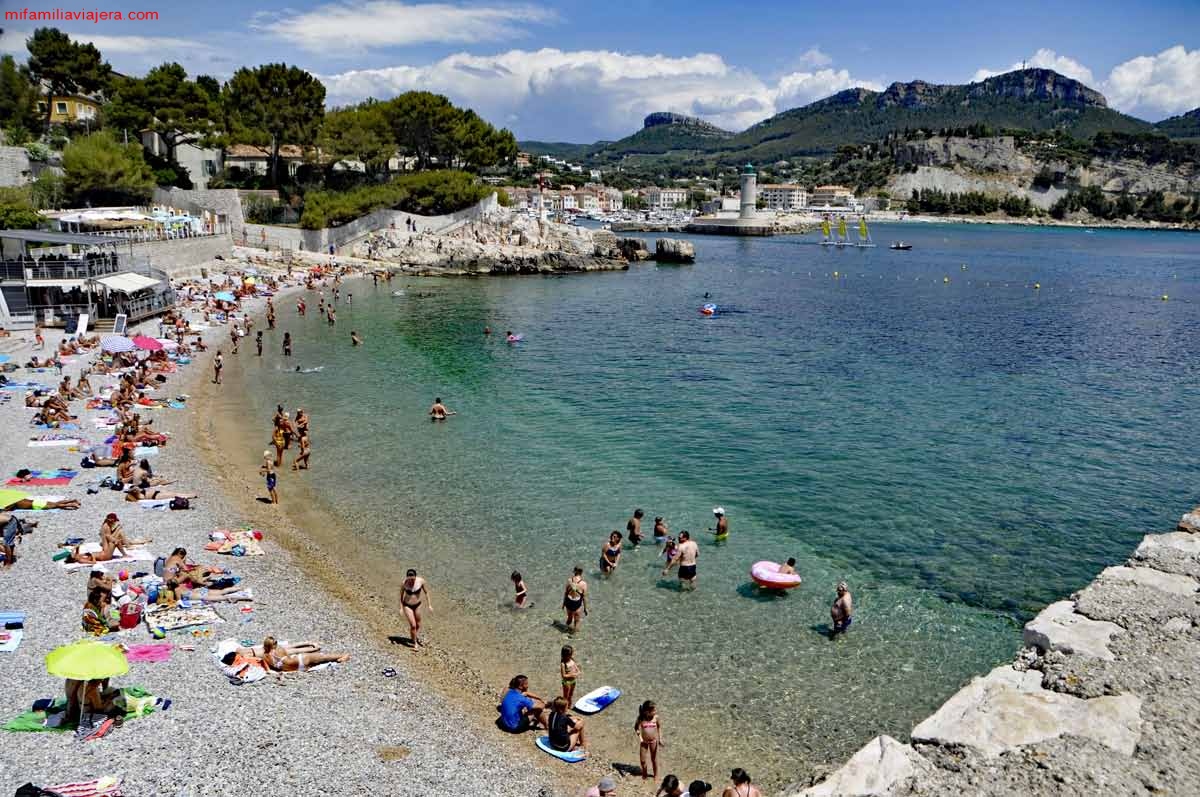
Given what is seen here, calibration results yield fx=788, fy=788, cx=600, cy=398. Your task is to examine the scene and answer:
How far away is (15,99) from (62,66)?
4499 millimetres

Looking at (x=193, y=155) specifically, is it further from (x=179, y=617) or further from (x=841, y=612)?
(x=841, y=612)

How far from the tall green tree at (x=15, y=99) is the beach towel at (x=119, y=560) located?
211ft

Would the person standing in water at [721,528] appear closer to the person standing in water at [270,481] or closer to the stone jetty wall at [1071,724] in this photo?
the stone jetty wall at [1071,724]

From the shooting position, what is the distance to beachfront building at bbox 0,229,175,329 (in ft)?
110

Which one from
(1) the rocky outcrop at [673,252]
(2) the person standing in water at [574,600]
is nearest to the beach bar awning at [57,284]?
(2) the person standing in water at [574,600]

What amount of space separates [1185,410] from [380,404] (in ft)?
95.2

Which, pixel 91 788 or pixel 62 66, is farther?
pixel 62 66

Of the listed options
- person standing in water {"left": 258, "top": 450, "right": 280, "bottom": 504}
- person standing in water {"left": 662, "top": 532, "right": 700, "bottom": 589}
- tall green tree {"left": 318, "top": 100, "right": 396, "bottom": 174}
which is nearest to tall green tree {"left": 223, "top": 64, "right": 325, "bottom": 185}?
tall green tree {"left": 318, "top": 100, "right": 396, "bottom": 174}

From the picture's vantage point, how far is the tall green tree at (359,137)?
71.9m

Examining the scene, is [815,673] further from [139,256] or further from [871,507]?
[139,256]

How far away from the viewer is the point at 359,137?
7269cm

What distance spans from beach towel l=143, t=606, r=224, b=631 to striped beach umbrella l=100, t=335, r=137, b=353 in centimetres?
1847

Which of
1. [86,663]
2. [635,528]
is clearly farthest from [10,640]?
[635,528]

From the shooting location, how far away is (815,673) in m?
12.3
